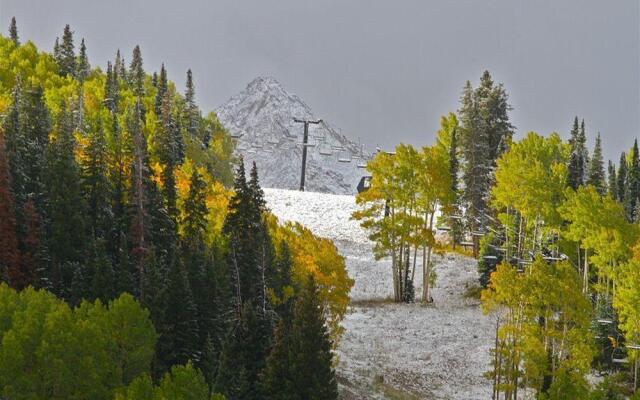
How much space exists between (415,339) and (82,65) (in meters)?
83.4

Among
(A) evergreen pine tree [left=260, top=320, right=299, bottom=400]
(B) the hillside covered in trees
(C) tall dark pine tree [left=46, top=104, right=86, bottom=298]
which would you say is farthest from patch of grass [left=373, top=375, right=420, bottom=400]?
(C) tall dark pine tree [left=46, top=104, right=86, bottom=298]

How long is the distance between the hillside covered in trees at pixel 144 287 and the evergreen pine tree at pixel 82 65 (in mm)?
46664

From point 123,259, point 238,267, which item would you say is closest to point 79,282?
point 123,259

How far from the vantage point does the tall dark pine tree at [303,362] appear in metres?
31.7

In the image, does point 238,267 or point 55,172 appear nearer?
point 238,267

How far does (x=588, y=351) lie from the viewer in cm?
3572

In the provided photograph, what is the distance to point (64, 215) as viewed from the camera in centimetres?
4444

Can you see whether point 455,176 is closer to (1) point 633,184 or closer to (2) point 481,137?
(2) point 481,137

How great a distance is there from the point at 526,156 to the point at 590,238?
8.85 metres

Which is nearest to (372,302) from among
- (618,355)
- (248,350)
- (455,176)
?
(455,176)

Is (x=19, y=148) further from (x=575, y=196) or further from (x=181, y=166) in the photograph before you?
(x=575, y=196)

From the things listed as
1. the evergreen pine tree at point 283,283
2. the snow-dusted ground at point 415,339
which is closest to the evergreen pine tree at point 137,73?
the snow-dusted ground at point 415,339

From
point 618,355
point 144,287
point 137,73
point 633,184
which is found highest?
point 137,73

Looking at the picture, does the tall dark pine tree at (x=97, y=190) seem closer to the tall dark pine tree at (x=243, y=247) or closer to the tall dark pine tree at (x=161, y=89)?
the tall dark pine tree at (x=243, y=247)
